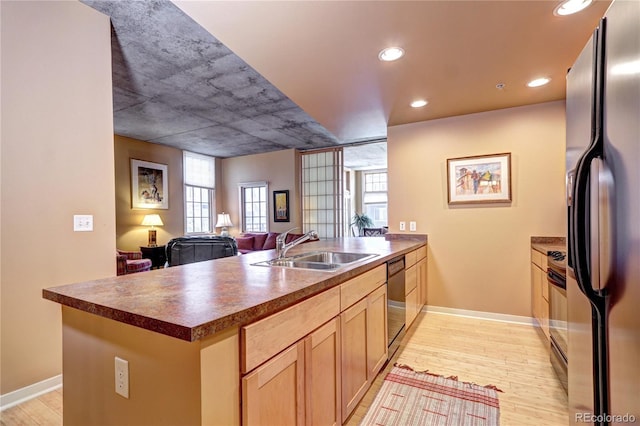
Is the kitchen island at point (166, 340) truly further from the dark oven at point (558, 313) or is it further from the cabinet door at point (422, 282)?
the cabinet door at point (422, 282)

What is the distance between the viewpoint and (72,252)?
209cm

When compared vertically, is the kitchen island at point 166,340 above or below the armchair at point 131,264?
above

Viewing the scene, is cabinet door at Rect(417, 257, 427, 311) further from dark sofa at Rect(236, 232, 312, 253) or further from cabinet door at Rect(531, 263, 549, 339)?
dark sofa at Rect(236, 232, 312, 253)

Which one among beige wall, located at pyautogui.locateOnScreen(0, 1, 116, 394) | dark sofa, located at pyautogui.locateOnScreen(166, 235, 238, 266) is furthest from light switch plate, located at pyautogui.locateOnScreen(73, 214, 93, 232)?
dark sofa, located at pyautogui.locateOnScreen(166, 235, 238, 266)

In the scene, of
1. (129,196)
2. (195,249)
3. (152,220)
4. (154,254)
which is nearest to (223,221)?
(152,220)

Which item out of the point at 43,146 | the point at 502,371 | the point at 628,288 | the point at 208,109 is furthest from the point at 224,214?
the point at 628,288

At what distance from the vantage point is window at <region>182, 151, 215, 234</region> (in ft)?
22.0

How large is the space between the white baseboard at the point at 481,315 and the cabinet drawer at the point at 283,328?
257cm

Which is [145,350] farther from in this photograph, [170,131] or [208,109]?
[170,131]

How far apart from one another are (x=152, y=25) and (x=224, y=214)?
Answer: 522 cm

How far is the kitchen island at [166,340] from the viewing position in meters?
0.83

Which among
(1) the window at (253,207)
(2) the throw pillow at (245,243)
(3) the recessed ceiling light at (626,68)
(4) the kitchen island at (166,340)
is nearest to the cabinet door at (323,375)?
(4) the kitchen island at (166,340)

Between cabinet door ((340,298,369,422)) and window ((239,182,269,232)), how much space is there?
5.49 m

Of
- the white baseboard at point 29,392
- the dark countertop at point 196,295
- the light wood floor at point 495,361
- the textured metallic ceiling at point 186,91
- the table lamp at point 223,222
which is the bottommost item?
the light wood floor at point 495,361
